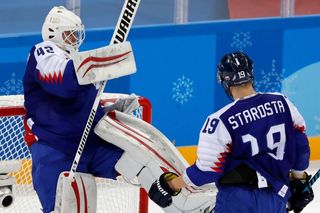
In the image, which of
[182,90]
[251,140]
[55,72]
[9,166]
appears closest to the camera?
[251,140]

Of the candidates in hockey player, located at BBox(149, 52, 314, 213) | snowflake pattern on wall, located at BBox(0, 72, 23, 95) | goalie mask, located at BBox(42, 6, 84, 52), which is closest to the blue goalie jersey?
hockey player, located at BBox(149, 52, 314, 213)

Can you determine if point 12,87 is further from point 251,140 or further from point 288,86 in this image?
point 251,140

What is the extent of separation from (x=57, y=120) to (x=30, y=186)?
84 centimetres

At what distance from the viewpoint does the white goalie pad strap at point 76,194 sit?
442cm

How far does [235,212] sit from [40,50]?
1.14 meters

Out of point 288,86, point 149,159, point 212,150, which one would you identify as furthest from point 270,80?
point 212,150

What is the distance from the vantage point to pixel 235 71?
12.5 ft

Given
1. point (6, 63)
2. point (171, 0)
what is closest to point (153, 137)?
point (6, 63)

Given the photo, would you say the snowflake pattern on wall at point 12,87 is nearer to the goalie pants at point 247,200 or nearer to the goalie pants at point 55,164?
the goalie pants at point 55,164

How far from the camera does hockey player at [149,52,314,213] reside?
3707mm

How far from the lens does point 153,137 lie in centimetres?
466

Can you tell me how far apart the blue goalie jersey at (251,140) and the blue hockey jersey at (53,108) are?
0.83 metres

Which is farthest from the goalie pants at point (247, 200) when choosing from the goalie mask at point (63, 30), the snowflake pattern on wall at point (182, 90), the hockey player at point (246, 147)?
the snowflake pattern on wall at point (182, 90)

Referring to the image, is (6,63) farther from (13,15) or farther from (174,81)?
(174,81)
